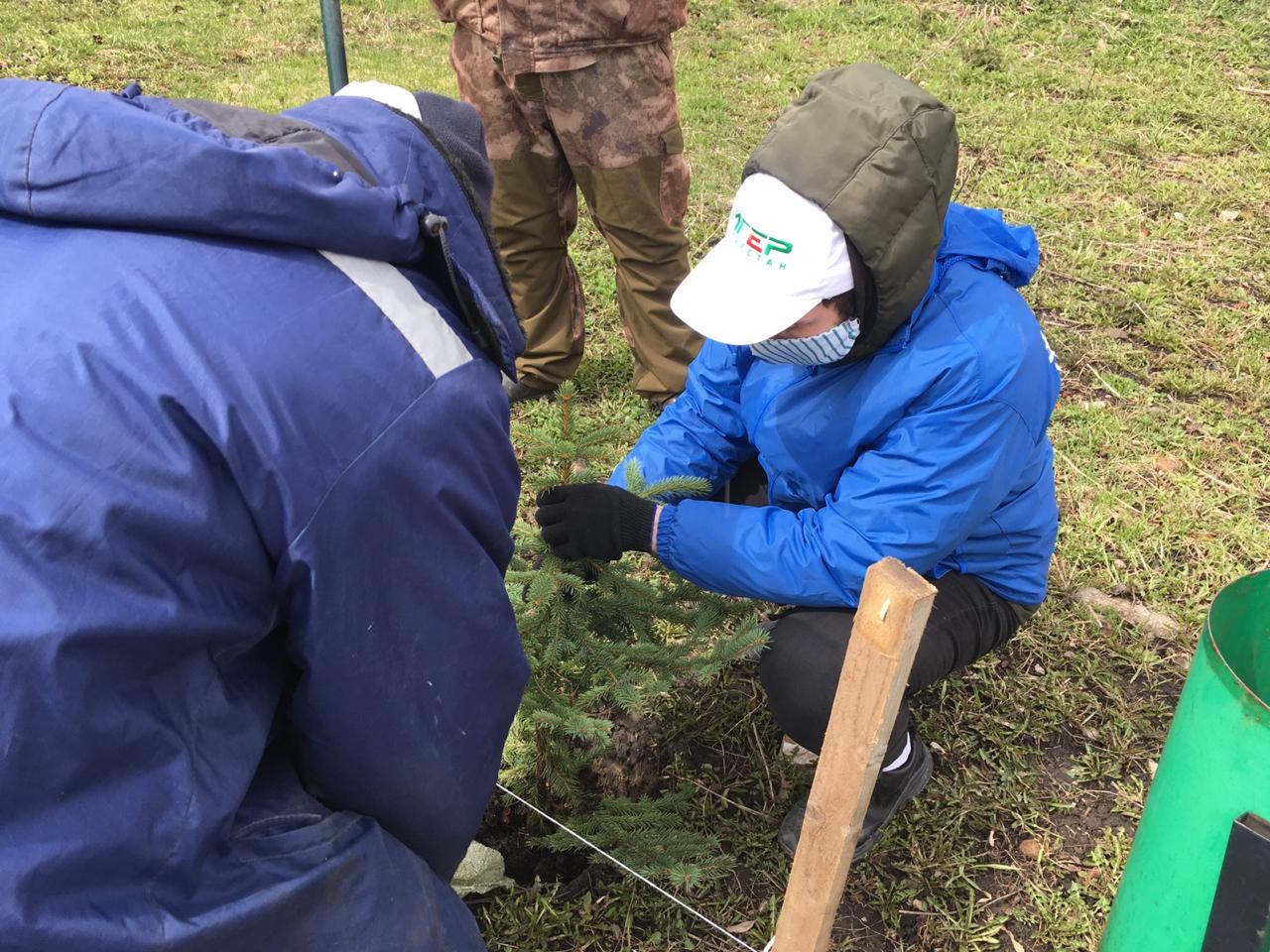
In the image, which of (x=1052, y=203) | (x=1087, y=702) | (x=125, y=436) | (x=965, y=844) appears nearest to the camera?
(x=125, y=436)

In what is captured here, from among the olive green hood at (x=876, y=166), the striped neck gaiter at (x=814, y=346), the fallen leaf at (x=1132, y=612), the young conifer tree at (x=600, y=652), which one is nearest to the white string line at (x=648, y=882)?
the young conifer tree at (x=600, y=652)

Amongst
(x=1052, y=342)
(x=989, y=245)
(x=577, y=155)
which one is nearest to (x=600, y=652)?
(x=989, y=245)

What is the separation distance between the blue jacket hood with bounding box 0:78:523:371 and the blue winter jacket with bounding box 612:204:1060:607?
105 centimetres

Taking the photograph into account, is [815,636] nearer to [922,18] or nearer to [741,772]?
[741,772]

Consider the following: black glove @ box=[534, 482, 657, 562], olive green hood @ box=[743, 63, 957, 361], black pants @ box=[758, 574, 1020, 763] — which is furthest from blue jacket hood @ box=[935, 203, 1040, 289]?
black glove @ box=[534, 482, 657, 562]

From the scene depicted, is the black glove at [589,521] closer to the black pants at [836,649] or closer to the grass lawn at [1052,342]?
the black pants at [836,649]

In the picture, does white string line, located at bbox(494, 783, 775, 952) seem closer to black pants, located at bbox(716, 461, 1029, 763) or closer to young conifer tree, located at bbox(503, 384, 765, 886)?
young conifer tree, located at bbox(503, 384, 765, 886)

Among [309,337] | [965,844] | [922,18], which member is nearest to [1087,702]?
[965,844]

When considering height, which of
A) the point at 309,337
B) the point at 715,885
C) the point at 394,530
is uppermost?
the point at 309,337

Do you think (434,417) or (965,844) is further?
(965,844)

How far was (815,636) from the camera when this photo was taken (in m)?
2.20

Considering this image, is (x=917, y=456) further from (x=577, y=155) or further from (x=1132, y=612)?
(x=577, y=155)

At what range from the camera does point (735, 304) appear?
197cm

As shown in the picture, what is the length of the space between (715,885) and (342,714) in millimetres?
1259
